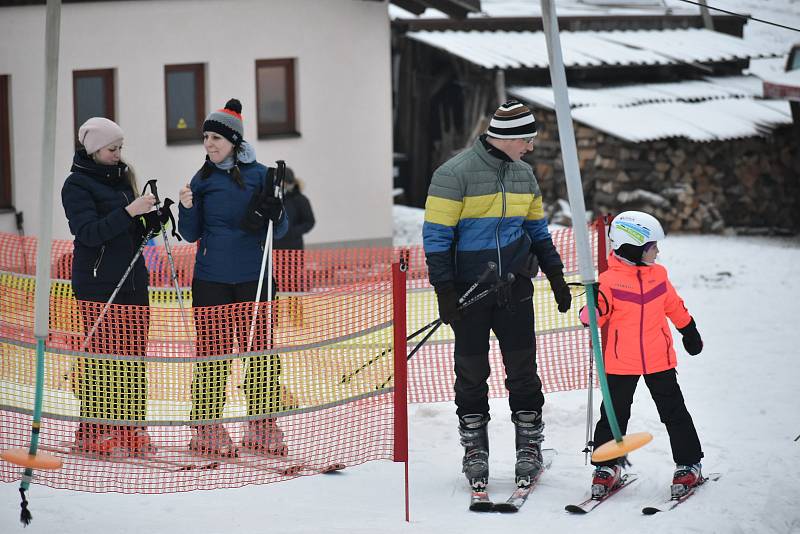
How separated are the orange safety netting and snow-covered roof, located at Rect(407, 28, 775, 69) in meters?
11.2

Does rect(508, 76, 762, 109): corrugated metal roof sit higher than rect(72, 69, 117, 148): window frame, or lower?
higher

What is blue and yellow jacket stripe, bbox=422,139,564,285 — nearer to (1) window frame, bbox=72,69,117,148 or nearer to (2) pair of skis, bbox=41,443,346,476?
(2) pair of skis, bbox=41,443,346,476

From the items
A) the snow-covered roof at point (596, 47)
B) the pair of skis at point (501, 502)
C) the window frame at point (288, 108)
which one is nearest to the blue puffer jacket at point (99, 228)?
the pair of skis at point (501, 502)

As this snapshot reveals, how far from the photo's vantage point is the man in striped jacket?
605 cm

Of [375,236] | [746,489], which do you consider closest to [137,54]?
[375,236]

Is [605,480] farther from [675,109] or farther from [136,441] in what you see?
[675,109]

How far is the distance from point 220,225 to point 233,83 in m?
7.10

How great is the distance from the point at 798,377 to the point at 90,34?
7632mm

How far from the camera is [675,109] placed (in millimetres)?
17078

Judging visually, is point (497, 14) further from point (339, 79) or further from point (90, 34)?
point (90, 34)

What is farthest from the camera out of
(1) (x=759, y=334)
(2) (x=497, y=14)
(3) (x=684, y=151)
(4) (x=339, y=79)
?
(2) (x=497, y=14)

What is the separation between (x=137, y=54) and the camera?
12.8 m

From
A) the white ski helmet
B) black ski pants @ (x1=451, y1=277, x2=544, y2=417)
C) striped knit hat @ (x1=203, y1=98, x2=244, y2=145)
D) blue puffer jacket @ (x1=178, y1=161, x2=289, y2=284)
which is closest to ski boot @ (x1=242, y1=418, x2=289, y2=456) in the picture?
blue puffer jacket @ (x1=178, y1=161, x2=289, y2=284)

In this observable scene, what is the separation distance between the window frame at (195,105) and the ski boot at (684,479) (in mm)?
8182
